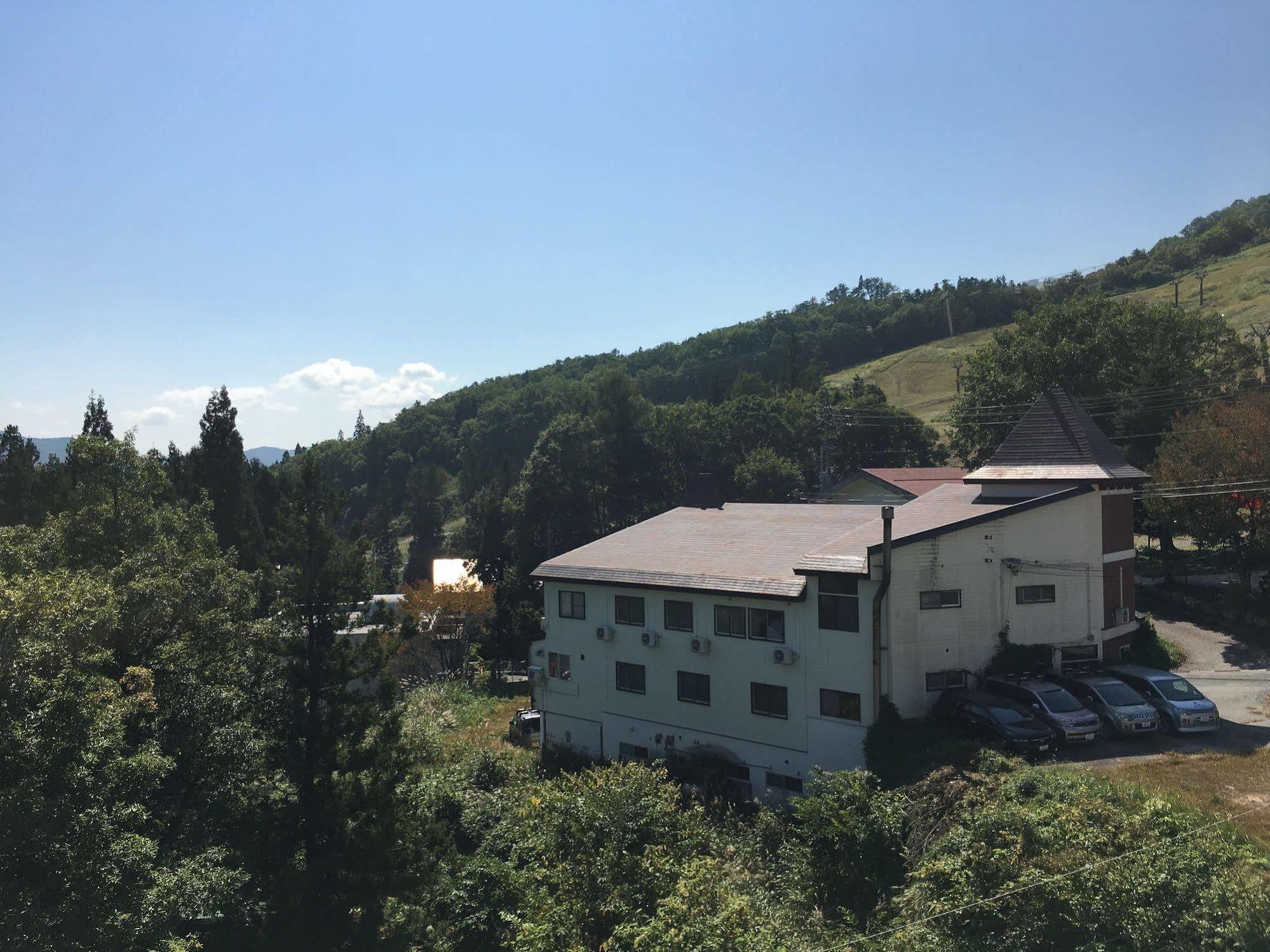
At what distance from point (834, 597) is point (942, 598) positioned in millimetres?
2787

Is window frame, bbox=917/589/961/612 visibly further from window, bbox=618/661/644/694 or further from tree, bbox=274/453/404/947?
tree, bbox=274/453/404/947

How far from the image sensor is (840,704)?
21047mm

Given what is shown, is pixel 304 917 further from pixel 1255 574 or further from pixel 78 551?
pixel 1255 574

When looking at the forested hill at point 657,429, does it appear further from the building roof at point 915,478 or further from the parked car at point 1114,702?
the parked car at point 1114,702

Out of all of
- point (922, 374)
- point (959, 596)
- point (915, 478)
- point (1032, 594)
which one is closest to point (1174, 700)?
point (1032, 594)

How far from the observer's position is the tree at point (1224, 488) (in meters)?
29.4

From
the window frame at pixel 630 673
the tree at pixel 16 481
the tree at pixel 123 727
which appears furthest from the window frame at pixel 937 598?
the tree at pixel 16 481

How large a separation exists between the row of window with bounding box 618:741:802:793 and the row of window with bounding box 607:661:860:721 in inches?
63.2

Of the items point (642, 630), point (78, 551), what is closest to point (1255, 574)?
point (642, 630)

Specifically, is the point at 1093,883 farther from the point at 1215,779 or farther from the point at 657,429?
the point at 657,429

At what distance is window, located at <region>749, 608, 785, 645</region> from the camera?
2248 centimetres

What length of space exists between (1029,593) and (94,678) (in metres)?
21.6

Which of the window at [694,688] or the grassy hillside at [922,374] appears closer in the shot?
the window at [694,688]

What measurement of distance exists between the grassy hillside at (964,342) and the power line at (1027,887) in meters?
74.1
